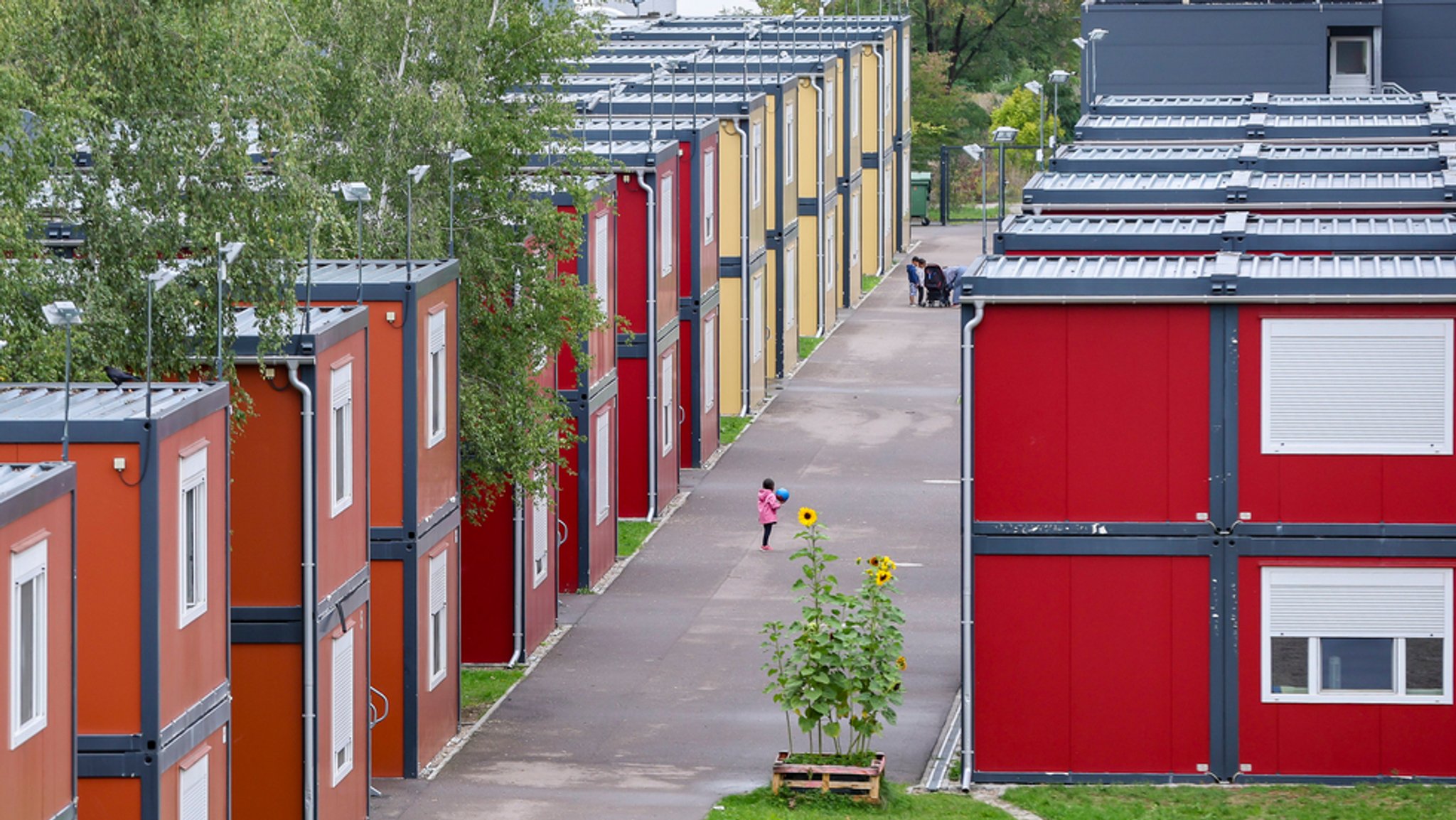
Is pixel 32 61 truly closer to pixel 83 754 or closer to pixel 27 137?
pixel 27 137

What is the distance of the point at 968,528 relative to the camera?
21844mm

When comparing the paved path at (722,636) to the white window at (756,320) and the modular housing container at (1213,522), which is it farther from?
the modular housing container at (1213,522)

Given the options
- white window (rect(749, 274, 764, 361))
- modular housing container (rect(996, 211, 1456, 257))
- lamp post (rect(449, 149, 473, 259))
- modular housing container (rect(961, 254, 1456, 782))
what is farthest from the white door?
modular housing container (rect(961, 254, 1456, 782))

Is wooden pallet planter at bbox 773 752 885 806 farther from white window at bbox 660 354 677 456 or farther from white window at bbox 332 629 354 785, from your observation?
white window at bbox 660 354 677 456

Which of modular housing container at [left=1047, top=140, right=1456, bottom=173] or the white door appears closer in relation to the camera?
modular housing container at [left=1047, top=140, right=1456, bottom=173]

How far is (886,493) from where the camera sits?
38.4 meters

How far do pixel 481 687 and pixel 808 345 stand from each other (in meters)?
26.4

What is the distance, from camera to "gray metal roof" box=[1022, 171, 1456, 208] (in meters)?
29.1

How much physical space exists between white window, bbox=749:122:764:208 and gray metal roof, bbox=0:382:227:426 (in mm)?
27914

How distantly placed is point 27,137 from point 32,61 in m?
1.07

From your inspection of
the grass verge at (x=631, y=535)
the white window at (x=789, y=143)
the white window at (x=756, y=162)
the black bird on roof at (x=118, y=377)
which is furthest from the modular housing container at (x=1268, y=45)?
the black bird on roof at (x=118, y=377)

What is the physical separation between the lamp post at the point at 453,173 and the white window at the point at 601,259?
5.49m

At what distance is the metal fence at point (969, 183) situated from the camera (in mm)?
Answer: 74438

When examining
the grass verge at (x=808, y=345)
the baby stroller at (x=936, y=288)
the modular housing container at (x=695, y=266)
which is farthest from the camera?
the baby stroller at (x=936, y=288)
